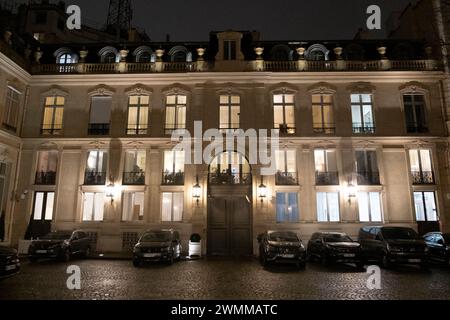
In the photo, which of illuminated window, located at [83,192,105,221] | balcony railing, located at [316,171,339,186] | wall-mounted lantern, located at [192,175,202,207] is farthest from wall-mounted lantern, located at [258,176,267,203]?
illuminated window, located at [83,192,105,221]

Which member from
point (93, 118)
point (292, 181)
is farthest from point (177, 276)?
point (93, 118)

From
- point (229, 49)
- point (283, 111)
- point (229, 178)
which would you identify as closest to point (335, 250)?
point (229, 178)

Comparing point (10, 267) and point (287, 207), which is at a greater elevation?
point (287, 207)

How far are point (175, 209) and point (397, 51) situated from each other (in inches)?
729

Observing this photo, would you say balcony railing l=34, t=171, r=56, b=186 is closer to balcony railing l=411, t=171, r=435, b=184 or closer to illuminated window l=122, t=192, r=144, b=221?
illuminated window l=122, t=192, r=144, b=221

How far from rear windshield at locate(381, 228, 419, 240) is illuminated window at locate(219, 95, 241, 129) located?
10671 millimetres

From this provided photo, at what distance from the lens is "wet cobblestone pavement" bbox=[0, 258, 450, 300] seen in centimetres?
881

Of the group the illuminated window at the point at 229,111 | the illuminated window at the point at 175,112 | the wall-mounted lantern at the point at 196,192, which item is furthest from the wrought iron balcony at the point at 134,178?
the illuminated window at the point at 229,111

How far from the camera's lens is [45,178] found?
2069 centimetres

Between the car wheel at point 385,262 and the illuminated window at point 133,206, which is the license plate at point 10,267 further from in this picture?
the car wheel at point 385,262

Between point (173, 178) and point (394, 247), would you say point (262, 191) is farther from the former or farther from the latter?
point (394, 247)

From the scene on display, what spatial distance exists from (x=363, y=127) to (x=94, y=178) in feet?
57.9
